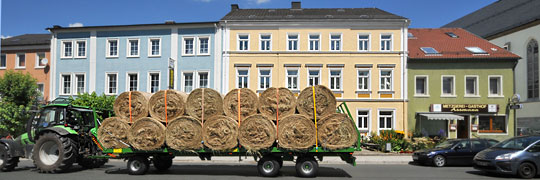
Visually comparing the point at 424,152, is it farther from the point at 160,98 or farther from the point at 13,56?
the point at 13,56

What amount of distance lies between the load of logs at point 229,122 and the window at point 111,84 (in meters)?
16.2

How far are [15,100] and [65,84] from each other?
4093 mm

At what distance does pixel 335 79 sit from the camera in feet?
80.0

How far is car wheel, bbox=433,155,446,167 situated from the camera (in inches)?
558

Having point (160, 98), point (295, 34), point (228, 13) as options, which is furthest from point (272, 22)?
point (160, 98)

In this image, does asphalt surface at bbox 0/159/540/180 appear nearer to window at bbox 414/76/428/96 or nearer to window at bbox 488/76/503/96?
window at bbox 414/76/428/96

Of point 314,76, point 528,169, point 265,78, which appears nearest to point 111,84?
point 265,78

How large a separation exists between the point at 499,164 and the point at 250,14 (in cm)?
1918

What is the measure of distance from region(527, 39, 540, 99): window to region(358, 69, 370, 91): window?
20.2 m

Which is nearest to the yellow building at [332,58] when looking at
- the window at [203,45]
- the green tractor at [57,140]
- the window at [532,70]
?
the window at [203,45]

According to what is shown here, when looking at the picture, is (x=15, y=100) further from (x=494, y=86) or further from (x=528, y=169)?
(x=494, y=86)

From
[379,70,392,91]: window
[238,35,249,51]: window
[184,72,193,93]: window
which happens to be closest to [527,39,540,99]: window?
[379,70,392,91]: window

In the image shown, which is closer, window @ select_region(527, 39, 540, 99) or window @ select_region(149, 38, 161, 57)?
window @ select_region(149, 38, 161, 57)

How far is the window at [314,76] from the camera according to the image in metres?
24.4
